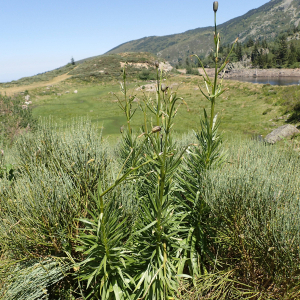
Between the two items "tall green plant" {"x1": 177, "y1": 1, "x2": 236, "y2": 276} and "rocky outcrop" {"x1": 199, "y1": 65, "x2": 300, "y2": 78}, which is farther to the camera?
"rocky outcrop" {"x1": 199, "y1": 65, "x2": 300, "y2": 78}

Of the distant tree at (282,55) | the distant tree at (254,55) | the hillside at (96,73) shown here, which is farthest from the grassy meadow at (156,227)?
the distant tree at (254,55)

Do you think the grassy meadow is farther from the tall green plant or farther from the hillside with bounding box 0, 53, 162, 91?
the hillside with bounding box 0, 53, 162, 91

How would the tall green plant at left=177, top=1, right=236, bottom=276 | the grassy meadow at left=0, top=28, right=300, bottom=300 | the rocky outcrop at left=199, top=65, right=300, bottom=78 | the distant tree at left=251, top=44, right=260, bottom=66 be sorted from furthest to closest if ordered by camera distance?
the distant tree at left=251, top=44, right=260, bottom=66 < the rocky outcrop at left=199, top=65, right=300, bottom=78 < the tall green plant at left=177, top=1, right=236, bottom=276 < the grassy meadow at left=0, top=28, right=300, bottom=300

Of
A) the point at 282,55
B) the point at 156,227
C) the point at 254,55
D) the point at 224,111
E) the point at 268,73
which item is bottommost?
the point at 268,73

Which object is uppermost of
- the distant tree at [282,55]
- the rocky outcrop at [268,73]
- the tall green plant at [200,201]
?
the distant tree at [282,55]

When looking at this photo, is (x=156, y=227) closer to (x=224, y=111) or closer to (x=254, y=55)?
(x=224, y=111)

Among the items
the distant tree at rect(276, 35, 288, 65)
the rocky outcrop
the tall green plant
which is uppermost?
the distant tree at rect(276, 35, 288, 65)

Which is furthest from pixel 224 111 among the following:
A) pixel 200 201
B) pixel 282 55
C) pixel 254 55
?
pixel 254 55

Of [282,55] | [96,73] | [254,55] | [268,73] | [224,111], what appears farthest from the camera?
[254,55]

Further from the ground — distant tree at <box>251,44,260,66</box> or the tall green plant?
distant tree at <box>251,44,260,66</box>

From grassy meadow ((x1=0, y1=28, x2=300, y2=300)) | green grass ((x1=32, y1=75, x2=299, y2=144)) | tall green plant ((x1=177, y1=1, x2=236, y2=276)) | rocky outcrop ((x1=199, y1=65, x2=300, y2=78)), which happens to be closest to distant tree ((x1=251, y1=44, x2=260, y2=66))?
rocky outcrop ((x1=199, y1=65, x2=300, y2=78))

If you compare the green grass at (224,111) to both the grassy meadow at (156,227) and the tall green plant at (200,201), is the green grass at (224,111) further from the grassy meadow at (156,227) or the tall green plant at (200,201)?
the grassy meadow at (156,227)

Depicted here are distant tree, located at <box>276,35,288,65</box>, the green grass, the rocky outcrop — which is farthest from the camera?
distant tree, located at <box>276,35,288,65</box>

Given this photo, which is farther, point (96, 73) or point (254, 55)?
point (254, 55)
